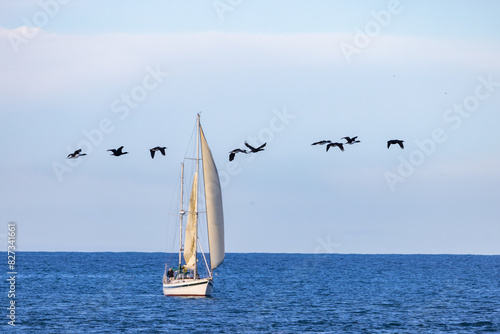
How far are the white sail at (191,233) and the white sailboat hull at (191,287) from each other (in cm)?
157

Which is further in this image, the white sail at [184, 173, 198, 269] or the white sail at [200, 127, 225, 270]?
the white sail at [184, 173, 198, 269]

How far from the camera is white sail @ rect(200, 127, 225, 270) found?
252 feet

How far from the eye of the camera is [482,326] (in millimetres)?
66062

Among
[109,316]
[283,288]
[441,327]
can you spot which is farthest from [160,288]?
[441,327]

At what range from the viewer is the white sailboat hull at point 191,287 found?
7819 cm

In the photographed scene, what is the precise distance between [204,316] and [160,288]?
115 feet

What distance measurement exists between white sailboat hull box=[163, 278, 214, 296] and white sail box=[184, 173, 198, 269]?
5.14ft

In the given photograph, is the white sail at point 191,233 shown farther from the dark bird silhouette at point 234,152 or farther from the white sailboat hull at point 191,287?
the dark bird silhouette at point 234,152

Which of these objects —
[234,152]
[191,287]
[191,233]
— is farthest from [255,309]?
[234,152]

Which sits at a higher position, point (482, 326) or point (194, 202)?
point (194, 202)

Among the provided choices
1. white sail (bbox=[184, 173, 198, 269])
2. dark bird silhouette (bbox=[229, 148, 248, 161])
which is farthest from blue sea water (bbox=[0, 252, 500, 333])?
dark bird silhouette (bbox=[229, 148, 248, 161])

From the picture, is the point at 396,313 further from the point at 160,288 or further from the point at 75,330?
the point at 160,288

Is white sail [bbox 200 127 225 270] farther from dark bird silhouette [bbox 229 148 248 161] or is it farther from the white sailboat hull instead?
dark bird silhouette [bbox 229 148 248 161]

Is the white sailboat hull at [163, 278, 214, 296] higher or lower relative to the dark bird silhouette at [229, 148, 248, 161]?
lower
